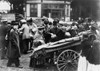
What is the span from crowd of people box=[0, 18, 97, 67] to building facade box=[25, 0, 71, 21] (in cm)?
2975

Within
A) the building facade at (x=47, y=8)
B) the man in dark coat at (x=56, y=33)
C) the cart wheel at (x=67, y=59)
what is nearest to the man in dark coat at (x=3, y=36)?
the man in dark coat at (x=56, y=33)

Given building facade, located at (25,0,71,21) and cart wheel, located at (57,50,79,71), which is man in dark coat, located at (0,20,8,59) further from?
building facade, located at (25,0,71,21)

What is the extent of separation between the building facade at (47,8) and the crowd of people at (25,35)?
2975 centimetres

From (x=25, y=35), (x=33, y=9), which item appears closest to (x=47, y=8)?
(x=33, y=9)

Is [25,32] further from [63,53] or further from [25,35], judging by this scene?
[63,53]

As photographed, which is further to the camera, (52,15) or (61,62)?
(52,15)

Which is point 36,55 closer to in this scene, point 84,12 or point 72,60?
point 72,60

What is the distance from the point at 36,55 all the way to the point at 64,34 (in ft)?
4.43

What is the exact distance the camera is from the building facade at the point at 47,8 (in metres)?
42.7

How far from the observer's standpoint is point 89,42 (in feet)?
21.7

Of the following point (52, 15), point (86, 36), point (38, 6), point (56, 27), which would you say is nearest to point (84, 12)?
point (52, 15)

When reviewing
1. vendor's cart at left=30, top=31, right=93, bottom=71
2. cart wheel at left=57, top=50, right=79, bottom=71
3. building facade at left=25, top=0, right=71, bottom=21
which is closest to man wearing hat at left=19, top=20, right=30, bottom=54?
vendor's cart at left=30, top=31, right=93, bottom=71

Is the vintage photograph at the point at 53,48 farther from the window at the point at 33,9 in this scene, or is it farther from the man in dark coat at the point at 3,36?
the window at the point at 33,9

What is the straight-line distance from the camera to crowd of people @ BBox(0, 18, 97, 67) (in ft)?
30.3
